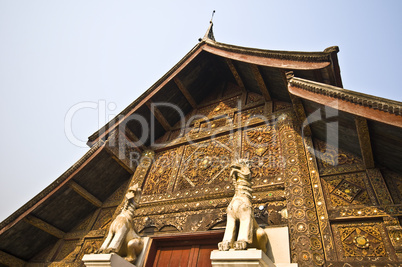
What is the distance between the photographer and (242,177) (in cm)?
369

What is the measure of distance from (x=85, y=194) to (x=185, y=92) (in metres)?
3.70

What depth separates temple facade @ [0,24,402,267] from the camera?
3297 millimetres

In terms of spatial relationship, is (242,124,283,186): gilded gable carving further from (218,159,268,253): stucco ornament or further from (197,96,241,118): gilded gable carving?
(197,96,241,118): gilded gable carving

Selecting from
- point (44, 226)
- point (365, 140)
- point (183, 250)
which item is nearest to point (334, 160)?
Result: point (365, 140)

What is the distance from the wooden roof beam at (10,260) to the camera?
17.7 ft

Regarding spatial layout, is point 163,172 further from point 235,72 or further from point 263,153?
point 235,72

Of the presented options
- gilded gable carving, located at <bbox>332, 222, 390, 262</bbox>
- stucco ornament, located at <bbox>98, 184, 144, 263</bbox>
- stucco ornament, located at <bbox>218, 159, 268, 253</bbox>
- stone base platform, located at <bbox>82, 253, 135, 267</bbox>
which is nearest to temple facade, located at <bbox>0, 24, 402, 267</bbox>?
gilded gable carving, located at <bbox>332, 222, 390, 262</bbox>

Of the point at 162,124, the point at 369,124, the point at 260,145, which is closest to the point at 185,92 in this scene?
the point at 162,124

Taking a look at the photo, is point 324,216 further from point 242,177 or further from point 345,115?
point 345,115

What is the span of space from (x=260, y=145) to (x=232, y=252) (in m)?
2.83

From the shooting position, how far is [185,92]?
719cm

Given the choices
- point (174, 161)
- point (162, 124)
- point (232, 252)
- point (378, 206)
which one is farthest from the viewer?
point (162, 124)

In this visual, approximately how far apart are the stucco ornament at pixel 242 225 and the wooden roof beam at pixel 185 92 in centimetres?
399

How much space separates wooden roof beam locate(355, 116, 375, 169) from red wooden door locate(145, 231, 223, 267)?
246 centimetres
